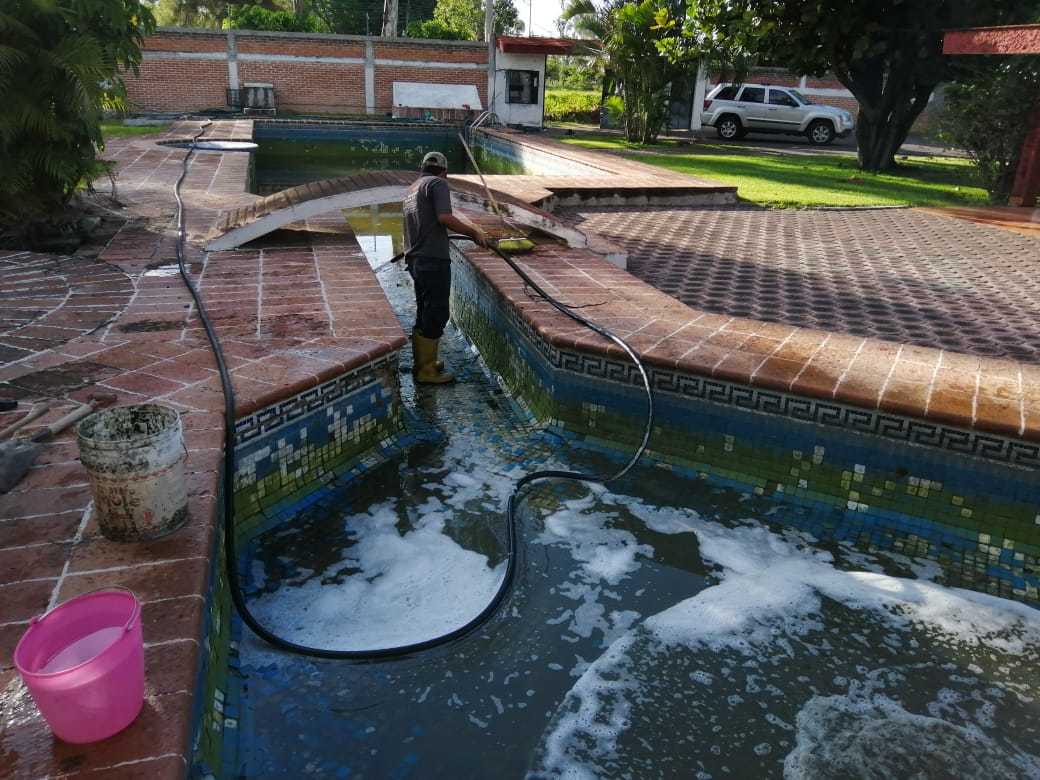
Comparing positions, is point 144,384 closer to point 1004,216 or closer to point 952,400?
point 952,400

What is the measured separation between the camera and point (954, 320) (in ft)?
18.3

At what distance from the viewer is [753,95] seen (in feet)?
76.2

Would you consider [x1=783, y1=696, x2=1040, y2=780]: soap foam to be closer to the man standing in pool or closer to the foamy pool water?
the foamy pool water

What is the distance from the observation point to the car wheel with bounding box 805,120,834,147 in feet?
76.5

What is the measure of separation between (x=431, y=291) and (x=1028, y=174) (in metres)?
10.3

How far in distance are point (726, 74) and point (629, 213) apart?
957 centimetres

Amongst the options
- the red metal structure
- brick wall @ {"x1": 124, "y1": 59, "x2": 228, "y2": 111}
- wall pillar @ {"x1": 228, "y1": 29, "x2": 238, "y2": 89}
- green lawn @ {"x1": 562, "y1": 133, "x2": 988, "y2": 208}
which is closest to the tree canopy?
wall pillar @ {"x1": 228, "y1": 29, "x2": 238, "y2": 89}

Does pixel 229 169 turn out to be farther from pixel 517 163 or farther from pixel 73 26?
pixel 517 163

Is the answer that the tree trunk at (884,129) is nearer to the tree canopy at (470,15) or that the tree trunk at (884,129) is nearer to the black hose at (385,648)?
the black hose at (385,648)

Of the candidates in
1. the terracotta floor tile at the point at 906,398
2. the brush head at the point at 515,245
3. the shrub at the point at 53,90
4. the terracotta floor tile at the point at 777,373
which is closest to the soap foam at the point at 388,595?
the terracotta floor tile at the point at 777,373

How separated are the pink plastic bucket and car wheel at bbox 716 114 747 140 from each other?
24289mm

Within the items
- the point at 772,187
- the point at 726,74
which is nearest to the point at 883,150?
the point at 726,74

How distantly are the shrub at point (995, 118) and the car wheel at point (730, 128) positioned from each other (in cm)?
1074

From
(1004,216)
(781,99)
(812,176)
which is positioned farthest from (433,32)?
(1004,216)
